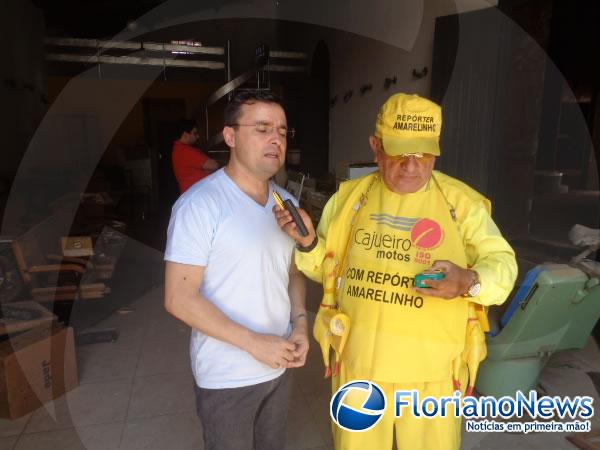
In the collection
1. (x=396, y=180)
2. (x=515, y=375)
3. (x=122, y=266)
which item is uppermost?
(x=396, y=180)

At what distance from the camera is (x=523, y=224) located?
171 inches

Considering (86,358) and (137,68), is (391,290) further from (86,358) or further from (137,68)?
(137,68)

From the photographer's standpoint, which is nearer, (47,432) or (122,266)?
(47,432)

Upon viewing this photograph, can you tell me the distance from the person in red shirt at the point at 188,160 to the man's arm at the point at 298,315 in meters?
3.31

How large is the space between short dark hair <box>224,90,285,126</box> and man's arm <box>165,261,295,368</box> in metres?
0.49

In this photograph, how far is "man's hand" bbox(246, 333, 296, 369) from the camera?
137 cm

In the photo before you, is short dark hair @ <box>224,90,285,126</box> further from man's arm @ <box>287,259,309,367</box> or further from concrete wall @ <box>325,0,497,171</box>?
concrete wall @ <box>325,0,497,171</box>

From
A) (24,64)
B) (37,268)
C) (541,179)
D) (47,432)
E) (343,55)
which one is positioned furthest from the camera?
(541,179)

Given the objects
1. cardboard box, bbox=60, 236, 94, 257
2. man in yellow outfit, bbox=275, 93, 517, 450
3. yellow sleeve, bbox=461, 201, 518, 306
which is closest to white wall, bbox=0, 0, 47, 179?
cardboard box, bbox=60, 236, 94, 257

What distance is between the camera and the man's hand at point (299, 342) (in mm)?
1452

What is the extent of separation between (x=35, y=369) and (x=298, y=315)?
2070 mm

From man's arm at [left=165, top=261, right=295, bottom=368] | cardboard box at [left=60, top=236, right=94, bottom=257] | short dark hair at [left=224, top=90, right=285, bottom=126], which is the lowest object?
cardboard box at [left=60, top=236, right=94, bottom=257]

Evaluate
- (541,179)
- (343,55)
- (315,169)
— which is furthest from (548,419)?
(541,179)

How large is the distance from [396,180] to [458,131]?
339 cm
